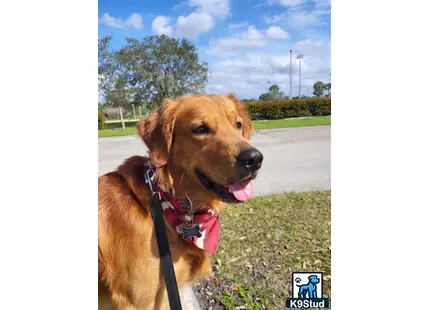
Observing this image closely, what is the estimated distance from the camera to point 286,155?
2.87 metres

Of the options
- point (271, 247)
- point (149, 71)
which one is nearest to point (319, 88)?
point (149, 71)

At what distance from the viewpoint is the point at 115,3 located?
6.99 feet

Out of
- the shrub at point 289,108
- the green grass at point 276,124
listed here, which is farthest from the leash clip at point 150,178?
the shrub at point 289,108

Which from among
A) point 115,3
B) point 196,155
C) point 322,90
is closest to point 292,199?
point 322,90

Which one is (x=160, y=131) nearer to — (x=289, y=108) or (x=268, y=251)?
(x=289, y=108)

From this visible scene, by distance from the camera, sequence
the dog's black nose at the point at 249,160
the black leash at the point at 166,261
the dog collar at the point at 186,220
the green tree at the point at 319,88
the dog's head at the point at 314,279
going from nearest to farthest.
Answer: the dog's black nose at the point at 249,160
the black leash at the point at 166,261
the dog collar at the point at 186,220
the green tree at the point at 319,88
the dog's head at the point at 314,279

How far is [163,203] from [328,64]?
131cm

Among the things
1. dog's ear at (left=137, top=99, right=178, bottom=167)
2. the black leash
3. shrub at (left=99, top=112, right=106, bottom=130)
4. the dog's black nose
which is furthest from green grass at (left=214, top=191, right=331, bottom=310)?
shrub at (left=99, top=112, right=106, bottom=130)

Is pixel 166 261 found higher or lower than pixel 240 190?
lower

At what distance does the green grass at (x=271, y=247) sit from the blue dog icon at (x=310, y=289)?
58mm

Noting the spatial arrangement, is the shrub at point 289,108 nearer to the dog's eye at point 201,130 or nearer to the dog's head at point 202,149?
the dog's head at point 202,149

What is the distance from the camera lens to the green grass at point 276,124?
216 cm

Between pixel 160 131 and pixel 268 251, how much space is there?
135 centimetres
